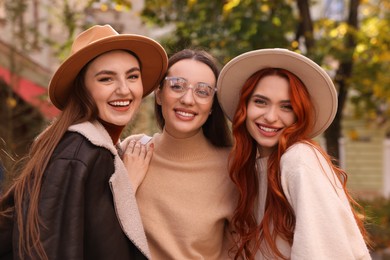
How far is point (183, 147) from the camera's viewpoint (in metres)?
4.23

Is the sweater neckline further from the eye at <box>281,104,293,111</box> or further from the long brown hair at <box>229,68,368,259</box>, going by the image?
the eye at <box>281,104,293,111</box>

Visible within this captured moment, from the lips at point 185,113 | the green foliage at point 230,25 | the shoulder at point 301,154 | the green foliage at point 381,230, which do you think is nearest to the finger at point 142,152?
the lips at point 185,113

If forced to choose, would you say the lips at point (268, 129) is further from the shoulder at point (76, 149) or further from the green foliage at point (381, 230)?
the green foliage at point (381, 230)

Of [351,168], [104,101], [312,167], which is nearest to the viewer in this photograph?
[312,167]

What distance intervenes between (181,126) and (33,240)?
1248mm

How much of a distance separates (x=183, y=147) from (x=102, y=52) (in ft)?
2.98

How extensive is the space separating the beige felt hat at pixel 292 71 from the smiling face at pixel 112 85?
602 millimetres

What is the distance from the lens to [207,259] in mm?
4074

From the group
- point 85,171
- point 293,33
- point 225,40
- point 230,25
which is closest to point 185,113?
point 85,171

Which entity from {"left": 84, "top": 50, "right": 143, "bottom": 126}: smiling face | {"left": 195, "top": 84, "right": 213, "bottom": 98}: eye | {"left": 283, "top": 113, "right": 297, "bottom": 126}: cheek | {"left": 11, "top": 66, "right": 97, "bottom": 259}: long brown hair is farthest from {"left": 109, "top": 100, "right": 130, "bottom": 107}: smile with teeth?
{"left": 283, "top": 113, "right": 297, "bottom": 126}: cheek

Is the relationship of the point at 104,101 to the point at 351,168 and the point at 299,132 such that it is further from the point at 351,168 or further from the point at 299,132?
the point at 351,168

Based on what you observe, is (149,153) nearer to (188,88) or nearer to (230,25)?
(188,88)

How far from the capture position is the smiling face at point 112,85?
3615 millimetres

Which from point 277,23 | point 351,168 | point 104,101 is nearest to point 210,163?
point 104,101
